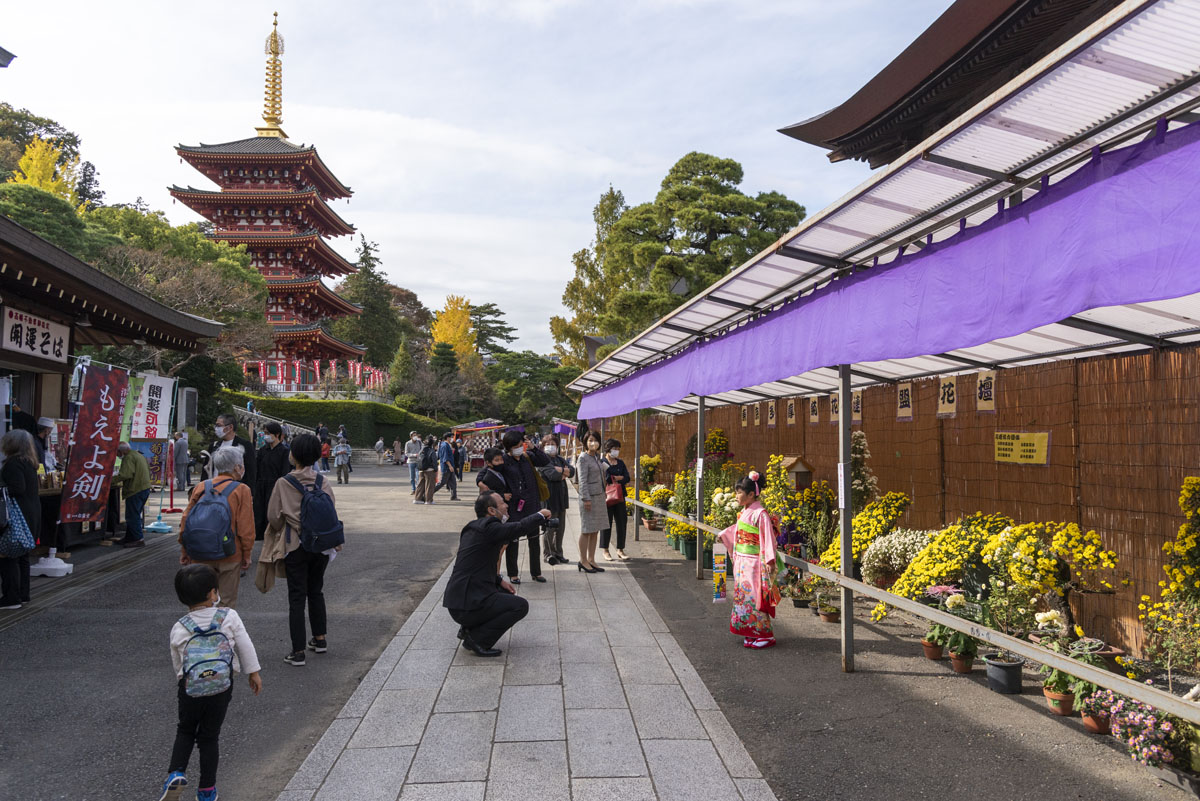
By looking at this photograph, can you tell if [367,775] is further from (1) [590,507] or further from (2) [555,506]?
(2) [555,506]

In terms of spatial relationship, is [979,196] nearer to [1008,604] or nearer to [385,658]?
[1008,604]

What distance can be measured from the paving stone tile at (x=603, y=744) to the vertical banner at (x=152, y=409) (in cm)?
974

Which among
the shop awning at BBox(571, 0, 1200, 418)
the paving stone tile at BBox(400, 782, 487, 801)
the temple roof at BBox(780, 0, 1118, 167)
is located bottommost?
the paving stone tile at BBox(400, 782, 487, 801)

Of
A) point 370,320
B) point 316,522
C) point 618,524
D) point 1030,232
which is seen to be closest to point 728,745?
point 1030,232

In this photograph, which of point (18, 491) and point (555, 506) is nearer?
point (18, 491)

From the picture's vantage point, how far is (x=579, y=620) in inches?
288

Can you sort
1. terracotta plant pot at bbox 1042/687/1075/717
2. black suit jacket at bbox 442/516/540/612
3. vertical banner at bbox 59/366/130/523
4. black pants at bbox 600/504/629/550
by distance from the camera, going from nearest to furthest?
terracotta plant pot at bbox 1042/687/1075/717, black suit jacket at bbox 442/516/540/612, vertical banner at bbox 59/366/130/523, black pants at bbox 600/504/629/550

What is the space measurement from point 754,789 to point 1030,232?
2.93m

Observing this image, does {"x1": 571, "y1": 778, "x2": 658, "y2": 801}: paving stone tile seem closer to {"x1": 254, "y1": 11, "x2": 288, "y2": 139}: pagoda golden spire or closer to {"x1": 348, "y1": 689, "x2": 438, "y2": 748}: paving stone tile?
{"x1": 348, "y1": 689, "x2": 438, "y2": 748}: paving stone tile

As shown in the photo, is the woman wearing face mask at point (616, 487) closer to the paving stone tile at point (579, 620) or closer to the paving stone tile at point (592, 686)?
the paving stone tile at point (579, 620)

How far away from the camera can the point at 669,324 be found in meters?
8.99

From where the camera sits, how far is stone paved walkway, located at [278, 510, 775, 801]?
3.74m

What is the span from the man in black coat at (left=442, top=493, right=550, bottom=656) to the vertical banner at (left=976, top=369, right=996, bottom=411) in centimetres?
427

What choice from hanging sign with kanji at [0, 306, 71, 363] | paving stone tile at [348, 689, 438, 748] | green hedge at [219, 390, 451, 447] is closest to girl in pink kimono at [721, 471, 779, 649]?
paving stone tile at [348, 689, 438, 748]
